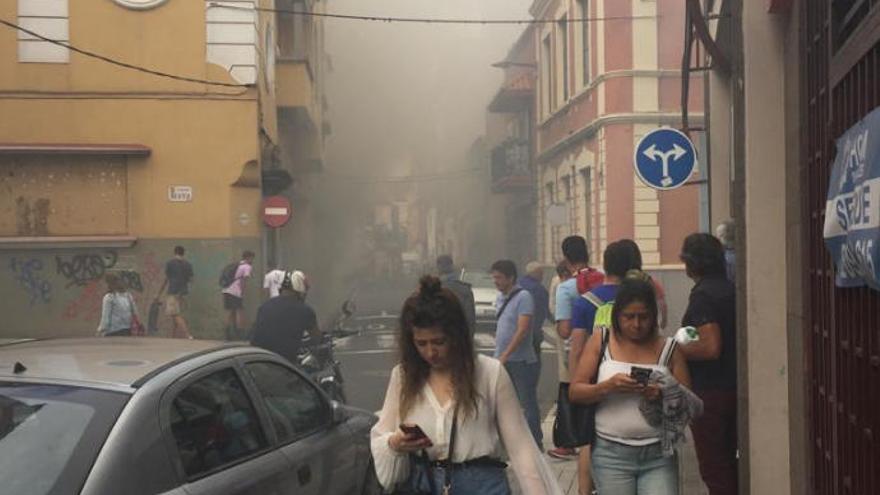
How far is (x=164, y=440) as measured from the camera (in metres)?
3.84

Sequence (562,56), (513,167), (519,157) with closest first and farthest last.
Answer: (562,56)
(519,157)
(513,167)

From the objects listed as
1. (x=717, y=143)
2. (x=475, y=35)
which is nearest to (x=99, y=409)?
(x=717, y=143)

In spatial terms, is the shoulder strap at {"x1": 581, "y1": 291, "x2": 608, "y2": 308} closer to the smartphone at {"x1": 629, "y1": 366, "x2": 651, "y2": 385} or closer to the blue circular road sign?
the smartphone at {"x1": 629, "y1": 366, "x2": 651, "y2": 385}

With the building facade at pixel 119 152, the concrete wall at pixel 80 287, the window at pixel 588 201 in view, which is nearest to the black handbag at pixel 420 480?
the concrete wall at pixel 80 287

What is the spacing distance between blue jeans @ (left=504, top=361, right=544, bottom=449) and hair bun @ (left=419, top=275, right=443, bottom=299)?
175 inches

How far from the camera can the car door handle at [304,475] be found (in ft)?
15.9

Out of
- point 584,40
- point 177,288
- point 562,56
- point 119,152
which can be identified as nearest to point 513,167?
point 562,56

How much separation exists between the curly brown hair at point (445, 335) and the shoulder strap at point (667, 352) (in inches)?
41.8

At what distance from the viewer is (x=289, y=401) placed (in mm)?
5328

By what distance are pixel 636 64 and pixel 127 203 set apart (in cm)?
1115

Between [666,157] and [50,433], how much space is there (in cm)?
841

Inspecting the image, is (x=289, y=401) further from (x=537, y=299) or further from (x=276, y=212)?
(x=276, y=212)

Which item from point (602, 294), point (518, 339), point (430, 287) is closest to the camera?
point (430, 287)

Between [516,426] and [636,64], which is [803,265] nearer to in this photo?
[516,426]
